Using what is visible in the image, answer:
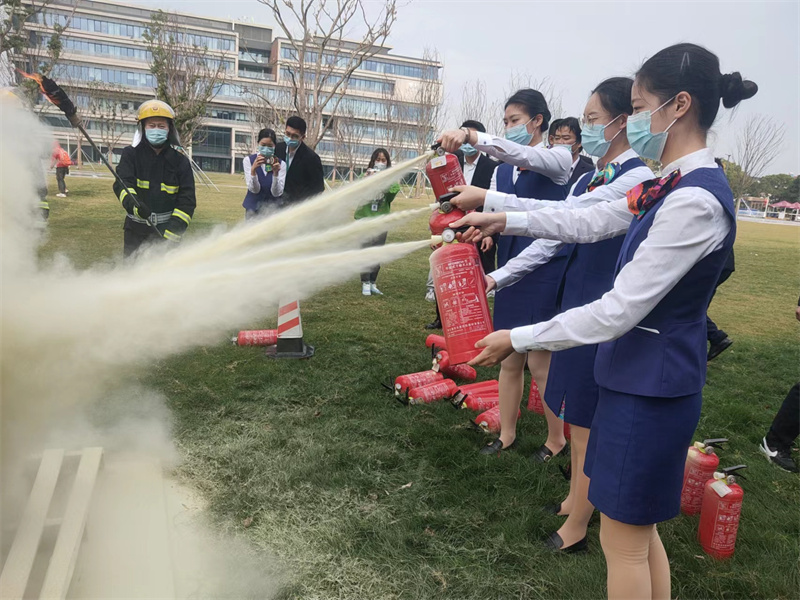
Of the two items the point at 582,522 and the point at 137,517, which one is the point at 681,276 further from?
the point at 137,517

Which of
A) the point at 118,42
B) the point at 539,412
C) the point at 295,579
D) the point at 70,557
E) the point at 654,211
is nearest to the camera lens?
the point at 654,211

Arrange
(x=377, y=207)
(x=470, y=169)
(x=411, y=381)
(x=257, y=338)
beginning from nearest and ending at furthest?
(x=411, y=381) → (x=257, y=338) → (x=470, y=169) → (x=377, y=207)

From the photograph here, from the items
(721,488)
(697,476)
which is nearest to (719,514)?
(721,488)

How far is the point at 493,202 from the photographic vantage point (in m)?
3.40

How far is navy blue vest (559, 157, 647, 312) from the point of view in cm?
307

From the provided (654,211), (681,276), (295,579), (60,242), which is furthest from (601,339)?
(60,242)

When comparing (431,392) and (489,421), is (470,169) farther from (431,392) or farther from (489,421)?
(489,421)

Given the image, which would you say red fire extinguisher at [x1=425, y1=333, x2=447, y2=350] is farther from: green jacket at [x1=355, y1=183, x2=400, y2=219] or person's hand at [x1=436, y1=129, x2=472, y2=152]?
green jacket at [x1=355, y1=183, x2=400, y2=219]

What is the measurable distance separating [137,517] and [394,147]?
1815 inches

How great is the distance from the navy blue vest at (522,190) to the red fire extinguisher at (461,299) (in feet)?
3.61

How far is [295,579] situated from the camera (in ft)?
9.93

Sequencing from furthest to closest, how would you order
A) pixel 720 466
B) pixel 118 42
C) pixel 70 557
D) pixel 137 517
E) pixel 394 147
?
pixel 118 42, pixel 394 147, pixel 720 466, pixel 137 517, pixel 70 557

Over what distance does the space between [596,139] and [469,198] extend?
0.87 meters

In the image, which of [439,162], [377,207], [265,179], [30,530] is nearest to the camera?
[30,530]
